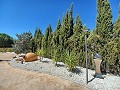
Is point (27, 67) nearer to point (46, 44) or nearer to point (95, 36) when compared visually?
point (95, 36)

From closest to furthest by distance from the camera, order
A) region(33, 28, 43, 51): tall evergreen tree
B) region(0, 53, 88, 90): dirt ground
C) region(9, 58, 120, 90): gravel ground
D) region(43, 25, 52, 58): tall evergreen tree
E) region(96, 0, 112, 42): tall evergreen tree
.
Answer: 1. region(0, 53, 88, 90): dirt ground
2. region(9, 58, 120, 90): gravel ground
3. region(96, 0, 112, 42): tall evergreen tree
4. region(43, 25, 52, 58): tall evergreen tree
5. region(33, 28, 43, 51): tall evergreen tree

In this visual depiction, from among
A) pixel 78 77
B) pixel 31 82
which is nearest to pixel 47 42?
pixel 78 77

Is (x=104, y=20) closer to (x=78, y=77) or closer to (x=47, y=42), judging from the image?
(x=78, y=77)

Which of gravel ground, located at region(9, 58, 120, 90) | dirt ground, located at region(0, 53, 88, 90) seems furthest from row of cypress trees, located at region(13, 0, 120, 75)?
dirt ground, located at region(0, 53, 88, 90)

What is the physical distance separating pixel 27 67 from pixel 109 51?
8888 mm

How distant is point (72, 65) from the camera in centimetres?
1659

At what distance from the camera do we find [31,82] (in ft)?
46.0

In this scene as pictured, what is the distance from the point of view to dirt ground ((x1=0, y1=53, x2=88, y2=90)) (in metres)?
13.3

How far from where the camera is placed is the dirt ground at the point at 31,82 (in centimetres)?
1334

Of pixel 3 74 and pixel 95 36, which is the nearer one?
pixel 3 74

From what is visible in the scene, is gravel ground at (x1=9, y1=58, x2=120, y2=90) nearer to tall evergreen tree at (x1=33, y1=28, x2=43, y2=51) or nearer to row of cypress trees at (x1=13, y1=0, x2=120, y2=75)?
row of cypress trees at (x1=13, y1=0, x2=120, y2=75)

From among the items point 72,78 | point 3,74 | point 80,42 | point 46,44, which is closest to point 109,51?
point 80,42

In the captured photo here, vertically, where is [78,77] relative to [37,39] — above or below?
below

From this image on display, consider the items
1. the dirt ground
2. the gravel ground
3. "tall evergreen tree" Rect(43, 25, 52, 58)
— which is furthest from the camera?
"tall evergreen tree" Rect(43, 25, 52, 58)
